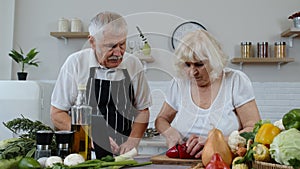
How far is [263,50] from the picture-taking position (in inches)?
151

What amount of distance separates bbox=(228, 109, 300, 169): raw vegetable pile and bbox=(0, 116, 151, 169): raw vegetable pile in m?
0.40

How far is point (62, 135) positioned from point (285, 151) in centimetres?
77

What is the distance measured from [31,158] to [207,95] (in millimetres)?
1102

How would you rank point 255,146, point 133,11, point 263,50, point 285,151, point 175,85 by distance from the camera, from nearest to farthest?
point 285,151
point 255,146
point 175,85
point 263,50
point 133,11

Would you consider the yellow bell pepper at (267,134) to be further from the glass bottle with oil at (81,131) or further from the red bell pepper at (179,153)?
the glass bottle with oil at (81,131)

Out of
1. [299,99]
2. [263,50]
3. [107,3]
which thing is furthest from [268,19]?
[107,3]

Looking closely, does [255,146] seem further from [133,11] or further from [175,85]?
[133,11]

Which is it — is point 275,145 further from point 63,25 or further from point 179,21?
point 63,25

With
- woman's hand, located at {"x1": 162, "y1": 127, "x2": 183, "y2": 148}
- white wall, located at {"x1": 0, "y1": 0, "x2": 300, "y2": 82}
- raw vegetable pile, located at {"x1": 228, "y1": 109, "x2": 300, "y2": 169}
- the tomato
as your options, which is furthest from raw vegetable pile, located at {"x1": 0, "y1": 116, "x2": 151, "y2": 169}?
white wall, located at {"x1": 0, "y1": 0, "x2": 300, "y2": 82}

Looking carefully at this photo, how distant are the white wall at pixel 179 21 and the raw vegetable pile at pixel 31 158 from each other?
7.71 ft

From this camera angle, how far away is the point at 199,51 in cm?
199

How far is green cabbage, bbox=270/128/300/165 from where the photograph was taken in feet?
3.42

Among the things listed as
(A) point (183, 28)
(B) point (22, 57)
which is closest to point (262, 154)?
(A) point (183, 28)

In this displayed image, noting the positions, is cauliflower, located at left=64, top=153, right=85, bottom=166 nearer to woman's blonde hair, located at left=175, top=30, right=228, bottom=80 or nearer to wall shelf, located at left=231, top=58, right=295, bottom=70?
woman's blonde hair, located at left=175, top=30, right=228, bottom=80
